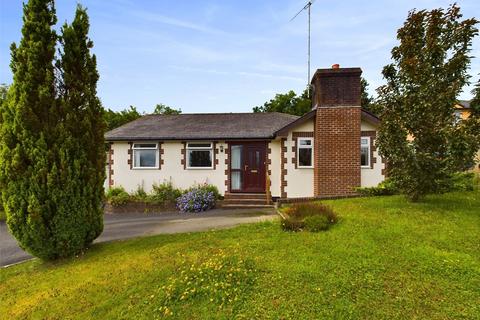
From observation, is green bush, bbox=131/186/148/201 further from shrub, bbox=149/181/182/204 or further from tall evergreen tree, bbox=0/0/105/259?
tall evergreen tree, bbox=0/0/105/259

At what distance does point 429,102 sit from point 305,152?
18.6 ft

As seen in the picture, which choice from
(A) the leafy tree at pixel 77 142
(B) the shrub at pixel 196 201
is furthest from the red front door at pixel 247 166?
(A) the leafy tree at pixel 77 142

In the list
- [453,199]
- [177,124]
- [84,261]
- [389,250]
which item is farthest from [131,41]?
[453,199]

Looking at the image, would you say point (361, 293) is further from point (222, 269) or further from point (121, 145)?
point (121, 145)

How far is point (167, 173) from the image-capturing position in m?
13.4

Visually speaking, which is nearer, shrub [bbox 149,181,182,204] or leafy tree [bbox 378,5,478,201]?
leafy tree [bbox 378,5,478,201]

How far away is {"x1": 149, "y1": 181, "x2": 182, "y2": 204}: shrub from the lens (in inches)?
478

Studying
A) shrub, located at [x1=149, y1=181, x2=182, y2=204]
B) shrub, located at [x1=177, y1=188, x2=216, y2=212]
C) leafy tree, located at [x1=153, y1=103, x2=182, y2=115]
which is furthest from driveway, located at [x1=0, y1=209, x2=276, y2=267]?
leafy tree, located at [x1=153, y1=103, x2=182, y2=115]

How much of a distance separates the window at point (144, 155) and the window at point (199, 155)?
171 cm

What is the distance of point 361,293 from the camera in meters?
3.58

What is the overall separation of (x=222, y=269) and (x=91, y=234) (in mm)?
3437

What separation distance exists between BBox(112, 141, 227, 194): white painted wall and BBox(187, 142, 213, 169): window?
0.82 ft

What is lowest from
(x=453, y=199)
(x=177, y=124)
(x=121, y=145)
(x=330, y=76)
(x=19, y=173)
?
(x=453, y=199)

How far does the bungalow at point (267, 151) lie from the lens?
35.1 ft
